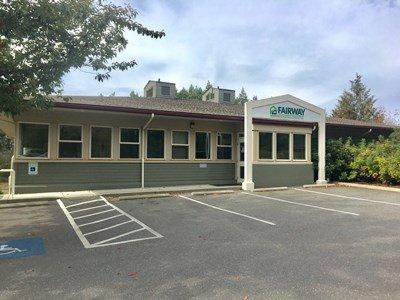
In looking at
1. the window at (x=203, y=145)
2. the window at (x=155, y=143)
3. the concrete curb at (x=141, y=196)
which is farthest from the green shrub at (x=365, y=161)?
the concrete curb at (x=141, y=196)

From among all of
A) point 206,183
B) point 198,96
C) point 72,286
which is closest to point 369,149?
point 206,183

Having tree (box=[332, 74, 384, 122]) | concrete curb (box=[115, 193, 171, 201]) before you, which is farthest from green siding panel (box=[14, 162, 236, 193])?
tree (box=[332, 74, 384, 122])

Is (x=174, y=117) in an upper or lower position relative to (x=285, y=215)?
upper

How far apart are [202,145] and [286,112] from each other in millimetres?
4006

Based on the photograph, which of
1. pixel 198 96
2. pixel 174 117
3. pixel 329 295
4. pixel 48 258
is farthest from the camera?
pixel 198 96

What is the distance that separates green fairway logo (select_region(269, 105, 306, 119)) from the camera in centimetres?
1608

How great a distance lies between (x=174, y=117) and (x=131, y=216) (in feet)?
21.7

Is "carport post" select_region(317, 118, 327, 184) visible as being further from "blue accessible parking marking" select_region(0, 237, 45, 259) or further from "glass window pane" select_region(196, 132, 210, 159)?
"blue accessible parking marking" select_region(0, 237, 45, 259)

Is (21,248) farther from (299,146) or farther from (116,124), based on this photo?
(299,146)

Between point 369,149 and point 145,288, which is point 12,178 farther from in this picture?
point 369,149

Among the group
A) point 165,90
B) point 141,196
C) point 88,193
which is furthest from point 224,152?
point 165,90

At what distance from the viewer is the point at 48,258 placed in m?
5.93

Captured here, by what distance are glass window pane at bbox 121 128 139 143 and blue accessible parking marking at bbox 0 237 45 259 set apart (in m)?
8.16

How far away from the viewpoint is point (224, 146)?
672 inches
